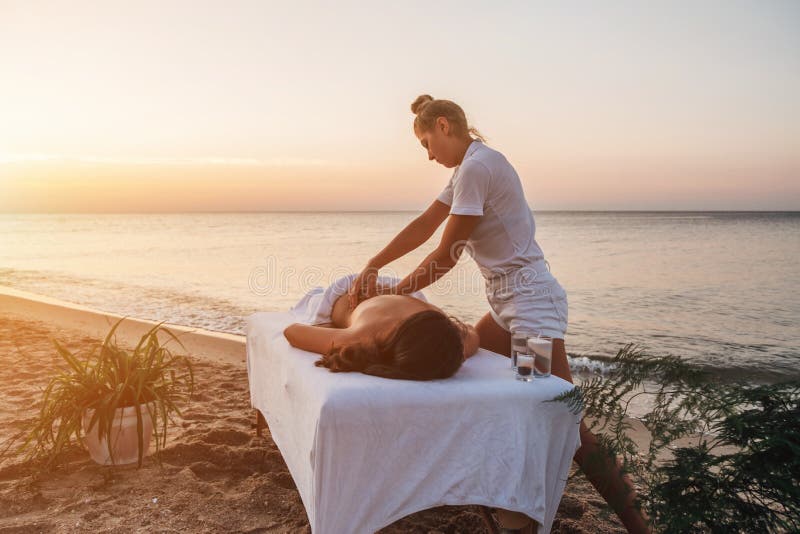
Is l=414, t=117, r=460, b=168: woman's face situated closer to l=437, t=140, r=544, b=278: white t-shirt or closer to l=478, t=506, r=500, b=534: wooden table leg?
l=437, t=140, r=544, b=278: white t-shirt

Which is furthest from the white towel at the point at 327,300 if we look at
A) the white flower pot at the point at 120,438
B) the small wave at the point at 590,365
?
the small wave at the point at 590,365

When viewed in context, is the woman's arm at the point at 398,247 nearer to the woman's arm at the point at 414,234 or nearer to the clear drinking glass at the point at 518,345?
the woman's arm at the point at 414,234

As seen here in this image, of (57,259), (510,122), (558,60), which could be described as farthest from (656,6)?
(57,259)

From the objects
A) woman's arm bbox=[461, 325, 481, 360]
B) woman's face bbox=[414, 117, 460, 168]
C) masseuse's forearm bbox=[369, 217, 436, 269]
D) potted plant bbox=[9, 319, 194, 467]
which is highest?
woman's face bbox=[414, 117, 460, 168]

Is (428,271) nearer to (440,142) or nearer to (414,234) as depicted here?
(414,234)

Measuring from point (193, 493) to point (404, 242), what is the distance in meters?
1.31

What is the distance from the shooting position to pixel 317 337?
1.93m

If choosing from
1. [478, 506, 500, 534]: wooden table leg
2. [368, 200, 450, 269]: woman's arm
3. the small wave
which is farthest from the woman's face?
the small wave

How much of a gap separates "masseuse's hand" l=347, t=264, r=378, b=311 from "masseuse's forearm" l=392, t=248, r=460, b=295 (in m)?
0.12

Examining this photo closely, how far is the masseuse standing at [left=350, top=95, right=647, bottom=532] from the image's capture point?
2.02m

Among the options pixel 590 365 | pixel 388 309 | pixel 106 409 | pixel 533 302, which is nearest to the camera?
pixel 388 309

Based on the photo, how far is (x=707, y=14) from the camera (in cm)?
885

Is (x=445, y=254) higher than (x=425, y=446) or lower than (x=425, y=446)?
higher

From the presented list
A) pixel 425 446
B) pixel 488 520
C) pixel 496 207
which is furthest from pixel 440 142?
Result: pixel 488 520
